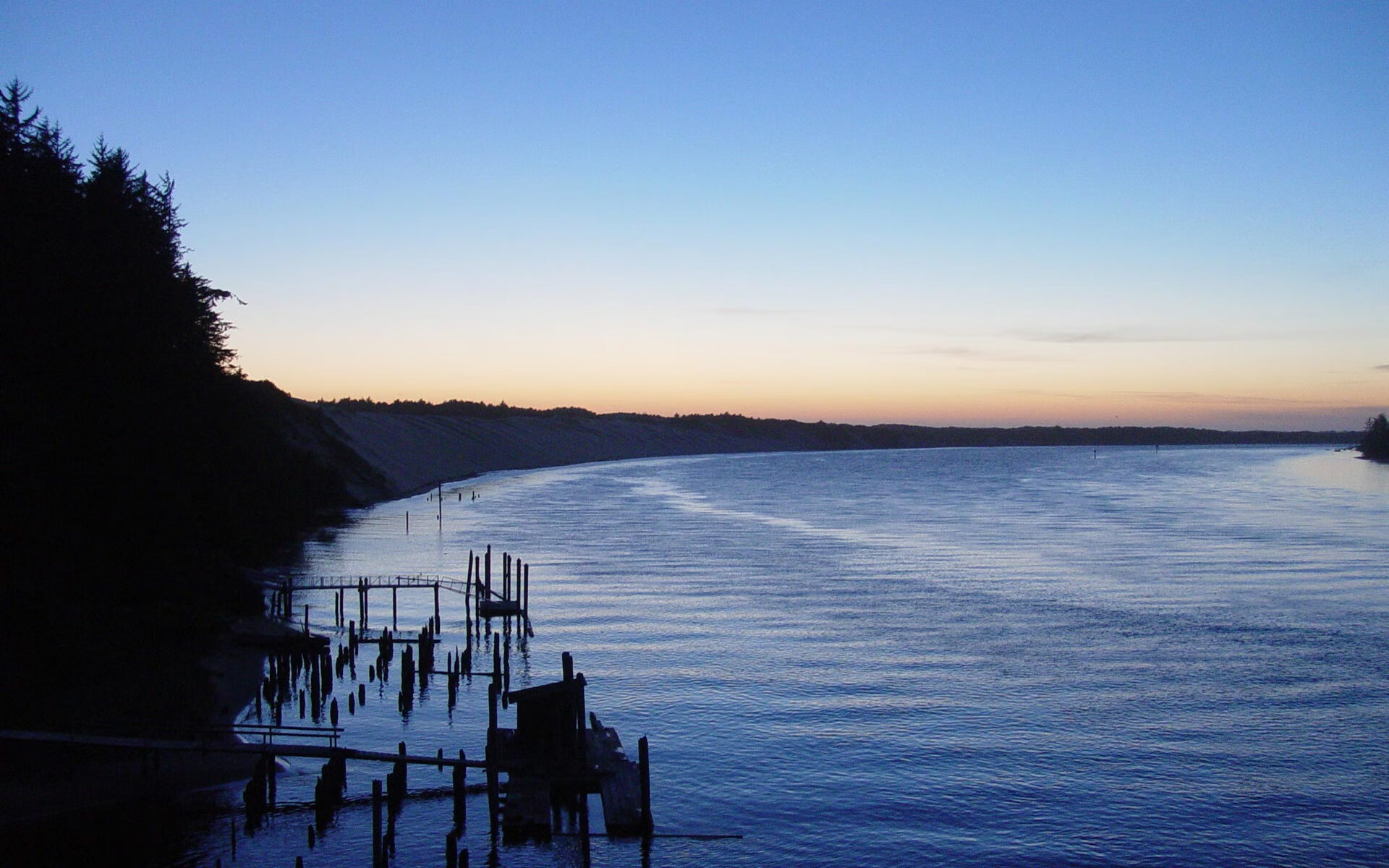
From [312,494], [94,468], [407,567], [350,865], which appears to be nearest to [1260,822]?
[350,865]

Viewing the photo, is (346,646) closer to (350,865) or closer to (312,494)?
(350,865)

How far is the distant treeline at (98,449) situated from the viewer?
20172 millimetres

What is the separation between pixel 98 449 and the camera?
79.6 ft

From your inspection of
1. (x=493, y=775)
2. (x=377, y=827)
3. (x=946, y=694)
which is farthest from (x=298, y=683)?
(x=946, y=694)

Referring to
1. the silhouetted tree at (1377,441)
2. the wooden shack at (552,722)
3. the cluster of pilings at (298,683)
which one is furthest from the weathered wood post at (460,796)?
the silhouetted tree at (1377,441)

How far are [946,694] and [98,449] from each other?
20.0 meters

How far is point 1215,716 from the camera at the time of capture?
25.0 m

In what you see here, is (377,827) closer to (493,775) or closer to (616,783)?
(493,775)

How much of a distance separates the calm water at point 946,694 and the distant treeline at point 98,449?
424 cm

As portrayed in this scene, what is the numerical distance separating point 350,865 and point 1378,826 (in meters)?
16.8

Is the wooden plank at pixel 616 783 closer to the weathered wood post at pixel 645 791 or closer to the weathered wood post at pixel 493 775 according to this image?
the weathered wood post at pixel 645 791

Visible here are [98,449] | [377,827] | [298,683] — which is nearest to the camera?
[377,827]

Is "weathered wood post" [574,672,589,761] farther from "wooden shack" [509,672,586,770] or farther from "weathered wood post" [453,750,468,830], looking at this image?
"weathered wood post" [453,750,468,830]

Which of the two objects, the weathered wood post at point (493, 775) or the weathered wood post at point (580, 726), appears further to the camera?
the weathered wood post at point (580, 726)
